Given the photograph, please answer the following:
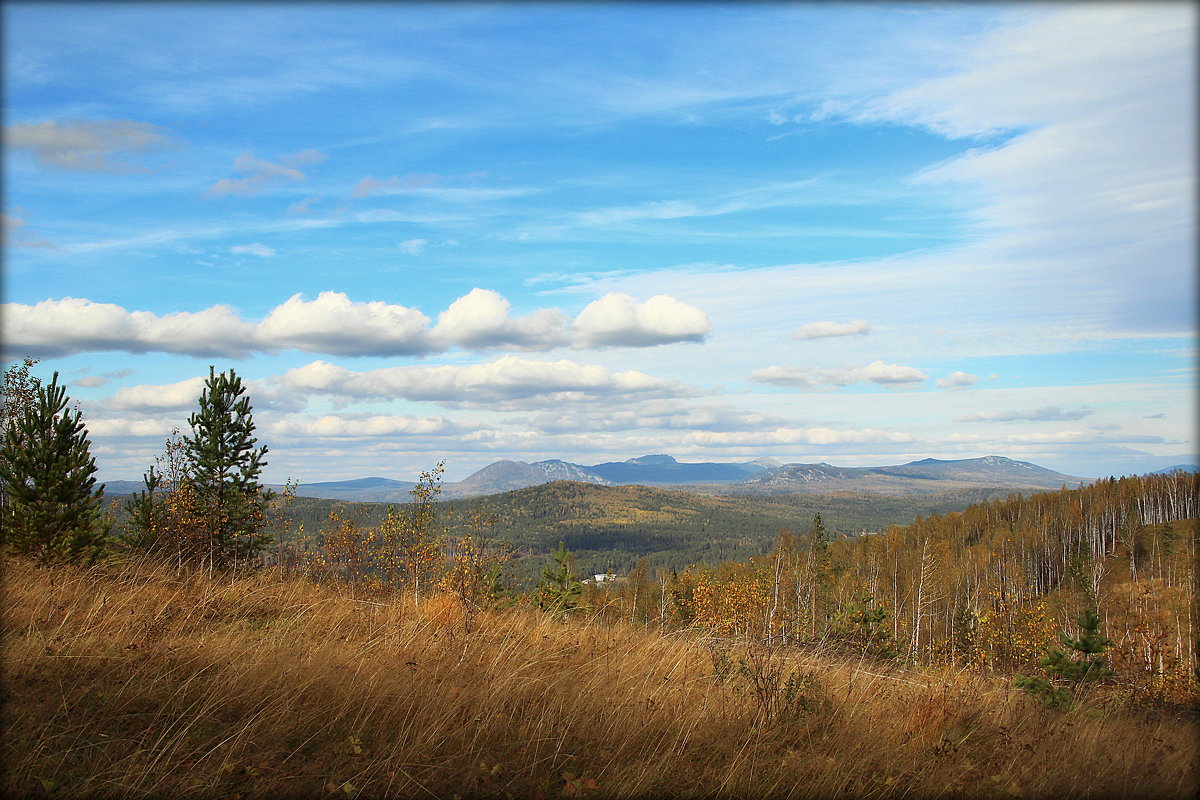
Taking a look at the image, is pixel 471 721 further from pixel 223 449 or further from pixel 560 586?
pixel 223 449

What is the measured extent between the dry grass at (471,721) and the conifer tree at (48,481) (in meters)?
8.05

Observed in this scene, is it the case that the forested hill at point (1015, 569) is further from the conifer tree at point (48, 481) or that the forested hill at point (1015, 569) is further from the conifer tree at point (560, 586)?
the conifer tree at point (48, 481)

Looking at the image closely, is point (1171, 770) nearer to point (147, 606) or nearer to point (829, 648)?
point (829, 648)

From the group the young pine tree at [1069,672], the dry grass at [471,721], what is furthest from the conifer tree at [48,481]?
the young pine tree at [1069,672]

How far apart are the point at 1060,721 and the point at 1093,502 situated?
14095cm

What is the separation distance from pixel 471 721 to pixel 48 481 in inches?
538

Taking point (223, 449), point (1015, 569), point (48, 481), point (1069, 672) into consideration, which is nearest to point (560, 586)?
point (1069, 672)

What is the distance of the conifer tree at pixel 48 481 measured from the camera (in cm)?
1308

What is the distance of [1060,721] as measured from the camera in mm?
6262

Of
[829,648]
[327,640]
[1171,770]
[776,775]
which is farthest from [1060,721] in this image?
[327,640]

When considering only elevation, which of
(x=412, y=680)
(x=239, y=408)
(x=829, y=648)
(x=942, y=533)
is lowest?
(x=942, y=533)

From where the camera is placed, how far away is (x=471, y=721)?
4.82 m

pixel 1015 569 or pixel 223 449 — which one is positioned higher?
pixel 223 449

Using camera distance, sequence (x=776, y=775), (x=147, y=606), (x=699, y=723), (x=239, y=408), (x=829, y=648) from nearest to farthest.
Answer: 1. (x=776, y=775)
2. (x=699, y=723)
3. (x=147, y=606)
4. (x=829, y=648)
5. (x=239, y=408)
